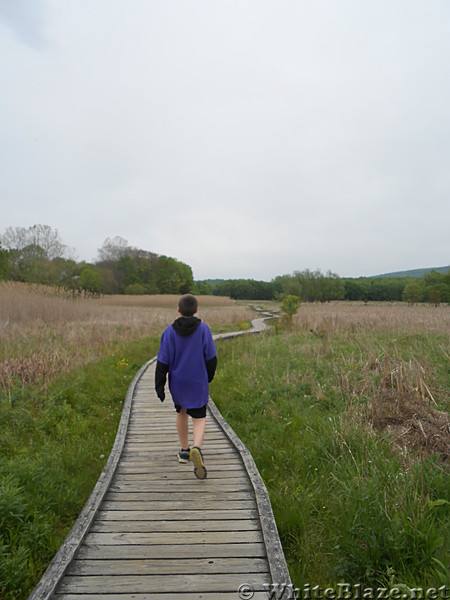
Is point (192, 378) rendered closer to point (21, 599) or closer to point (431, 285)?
point (21, 599)

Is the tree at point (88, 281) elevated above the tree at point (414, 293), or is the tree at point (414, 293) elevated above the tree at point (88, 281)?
the tree at point (88, 281)

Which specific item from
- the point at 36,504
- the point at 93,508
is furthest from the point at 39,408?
the point at 93,508

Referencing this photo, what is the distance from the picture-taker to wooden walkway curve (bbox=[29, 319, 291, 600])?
228 cm

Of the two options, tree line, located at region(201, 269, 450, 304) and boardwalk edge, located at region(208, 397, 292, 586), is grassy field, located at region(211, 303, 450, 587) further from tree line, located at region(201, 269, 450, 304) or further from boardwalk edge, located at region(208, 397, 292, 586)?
tree line, located at region(201, 269, 450, 304)

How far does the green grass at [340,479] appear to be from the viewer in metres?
2.64

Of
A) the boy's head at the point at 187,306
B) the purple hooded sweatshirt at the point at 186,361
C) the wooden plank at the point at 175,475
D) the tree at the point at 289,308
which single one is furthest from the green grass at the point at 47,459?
the tree at the point at 289,308

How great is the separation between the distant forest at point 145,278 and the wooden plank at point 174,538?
31433 mm

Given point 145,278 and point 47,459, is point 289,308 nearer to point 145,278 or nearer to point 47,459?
point 47,459

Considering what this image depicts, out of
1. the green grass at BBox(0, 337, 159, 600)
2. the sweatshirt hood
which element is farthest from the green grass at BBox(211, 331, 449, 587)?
the green grass at BBox(0, 337, 159, 600)

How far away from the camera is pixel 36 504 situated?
3490 mm

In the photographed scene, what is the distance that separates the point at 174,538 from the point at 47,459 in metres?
2.29

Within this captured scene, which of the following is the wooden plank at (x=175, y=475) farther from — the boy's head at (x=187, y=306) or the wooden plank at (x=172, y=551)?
the boy's head at (x=187, y=306)

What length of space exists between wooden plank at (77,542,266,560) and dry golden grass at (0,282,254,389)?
4.87 meters

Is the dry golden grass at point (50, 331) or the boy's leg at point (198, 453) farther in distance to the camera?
the dry golden grass at point (50, 331)
